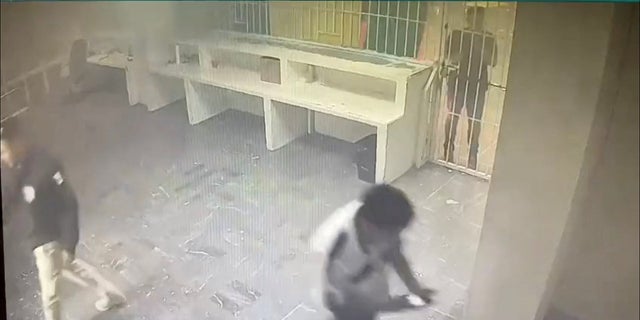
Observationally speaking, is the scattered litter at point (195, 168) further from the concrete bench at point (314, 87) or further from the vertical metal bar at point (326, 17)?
the vertical metal bar at point (326, 17)

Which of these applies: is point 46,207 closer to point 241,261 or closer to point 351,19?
point 241,261

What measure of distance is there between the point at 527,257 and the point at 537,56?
0.20 metres

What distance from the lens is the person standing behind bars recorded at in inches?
24.8

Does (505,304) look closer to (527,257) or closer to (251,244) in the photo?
(527,257)

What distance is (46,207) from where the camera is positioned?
782 mm

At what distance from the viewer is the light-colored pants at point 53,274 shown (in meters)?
0.83

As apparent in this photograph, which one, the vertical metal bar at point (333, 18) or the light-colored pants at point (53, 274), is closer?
the vertical metal bar at point (333, 18)

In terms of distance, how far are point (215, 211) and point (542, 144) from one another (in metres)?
0.35

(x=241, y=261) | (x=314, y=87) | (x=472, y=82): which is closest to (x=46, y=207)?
(x=241, y=261)

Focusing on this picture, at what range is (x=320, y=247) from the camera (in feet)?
2.44

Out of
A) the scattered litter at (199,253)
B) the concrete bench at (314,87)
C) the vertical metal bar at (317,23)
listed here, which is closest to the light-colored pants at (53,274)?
the scattered litter at (199,253)

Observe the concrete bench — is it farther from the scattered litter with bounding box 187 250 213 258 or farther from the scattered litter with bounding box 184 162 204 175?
the scattered litter with bounding box 187 250 213 258

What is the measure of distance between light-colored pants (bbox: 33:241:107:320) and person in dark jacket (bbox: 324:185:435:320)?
0.97 ft

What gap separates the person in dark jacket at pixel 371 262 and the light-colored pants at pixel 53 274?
0.29 meters
